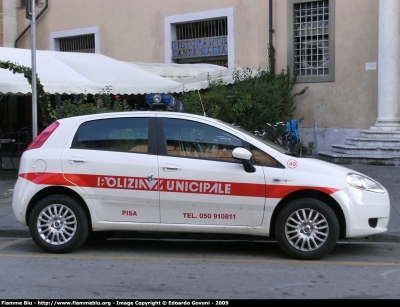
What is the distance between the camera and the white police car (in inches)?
270

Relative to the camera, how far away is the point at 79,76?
1425cm

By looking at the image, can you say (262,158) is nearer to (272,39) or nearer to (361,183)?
(361,183)

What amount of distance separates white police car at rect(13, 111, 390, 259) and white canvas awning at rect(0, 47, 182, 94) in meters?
6.02

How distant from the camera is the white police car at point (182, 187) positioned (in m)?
6.85

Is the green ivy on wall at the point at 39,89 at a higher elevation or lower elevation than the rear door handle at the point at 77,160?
higher

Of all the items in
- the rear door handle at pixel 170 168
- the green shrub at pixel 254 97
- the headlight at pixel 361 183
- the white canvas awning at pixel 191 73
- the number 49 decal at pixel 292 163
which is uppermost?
the white canvas awning at pixel 191 73

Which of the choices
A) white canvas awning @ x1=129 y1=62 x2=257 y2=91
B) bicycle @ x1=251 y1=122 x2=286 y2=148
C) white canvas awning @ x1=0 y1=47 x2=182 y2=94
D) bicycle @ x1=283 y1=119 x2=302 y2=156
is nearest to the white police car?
Answer: white canvas awning @ x1=0 y1=47 x2=182 y2=94

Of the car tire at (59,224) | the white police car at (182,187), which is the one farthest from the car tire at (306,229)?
the car tire at (59,224)

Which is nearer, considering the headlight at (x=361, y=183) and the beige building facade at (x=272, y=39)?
the headlight at (x=361, y=183)

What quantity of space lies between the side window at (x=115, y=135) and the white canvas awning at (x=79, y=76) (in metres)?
6.00

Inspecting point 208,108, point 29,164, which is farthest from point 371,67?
point 29,164

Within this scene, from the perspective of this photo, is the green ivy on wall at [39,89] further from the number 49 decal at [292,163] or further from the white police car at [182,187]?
the number 49 decal at [292,163]

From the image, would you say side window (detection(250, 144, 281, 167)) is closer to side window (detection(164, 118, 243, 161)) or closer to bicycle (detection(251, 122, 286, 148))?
side window (detection(164, 118, 243, 161))

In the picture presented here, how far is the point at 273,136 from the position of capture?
15.1 metres
